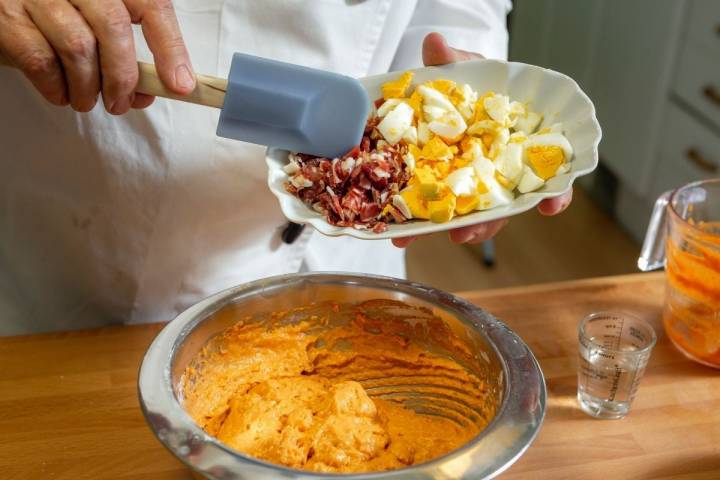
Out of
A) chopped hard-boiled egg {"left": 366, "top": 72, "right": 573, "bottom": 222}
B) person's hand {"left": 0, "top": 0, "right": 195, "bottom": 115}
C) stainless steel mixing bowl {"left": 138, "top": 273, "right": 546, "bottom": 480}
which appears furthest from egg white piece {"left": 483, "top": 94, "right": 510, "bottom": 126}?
person's hand {"left": 0, "top": 0, "right": 195, "bottom": 115}

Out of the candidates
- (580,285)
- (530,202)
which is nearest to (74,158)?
(530,202)

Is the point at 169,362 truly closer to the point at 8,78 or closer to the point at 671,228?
the point at 8,78

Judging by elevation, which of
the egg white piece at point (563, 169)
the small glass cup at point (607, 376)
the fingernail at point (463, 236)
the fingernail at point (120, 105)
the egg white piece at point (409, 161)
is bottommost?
the small glass cup at point (607, 376)

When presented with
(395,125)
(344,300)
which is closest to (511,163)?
(395,125)

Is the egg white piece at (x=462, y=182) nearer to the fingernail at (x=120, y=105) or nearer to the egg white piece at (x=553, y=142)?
the egg white piece at (x=553, y=142)

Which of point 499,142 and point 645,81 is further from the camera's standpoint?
point 645,81

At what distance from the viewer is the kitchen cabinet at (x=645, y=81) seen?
2.26 meters

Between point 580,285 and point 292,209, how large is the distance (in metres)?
0.51

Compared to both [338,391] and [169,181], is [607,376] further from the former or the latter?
[169,181]

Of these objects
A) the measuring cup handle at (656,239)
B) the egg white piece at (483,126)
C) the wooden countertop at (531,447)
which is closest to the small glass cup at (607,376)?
the wooden countertop at (531,447)

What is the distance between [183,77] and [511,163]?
362mm

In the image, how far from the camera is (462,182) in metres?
0.86

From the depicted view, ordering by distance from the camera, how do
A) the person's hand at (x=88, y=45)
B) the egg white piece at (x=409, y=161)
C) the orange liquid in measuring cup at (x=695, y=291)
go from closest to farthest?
the person's hand at (x=88, y=45)
the egg white piece at (x=409, y=161)
the orange liquid in measuring cup at (x=695, y=291)

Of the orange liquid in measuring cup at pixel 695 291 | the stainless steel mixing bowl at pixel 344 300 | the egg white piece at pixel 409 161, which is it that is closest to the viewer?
the stainless steel mixing bowl at pixel 344 300
